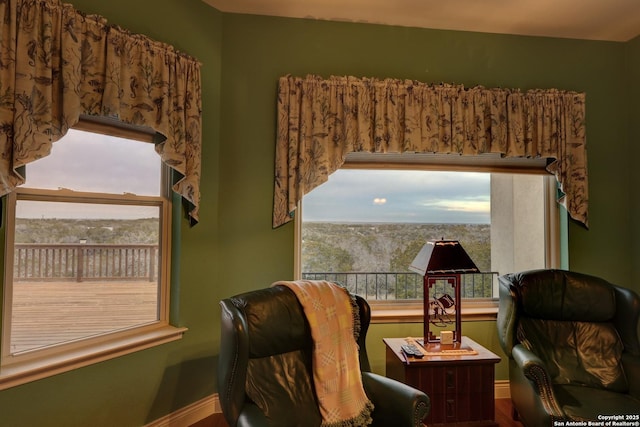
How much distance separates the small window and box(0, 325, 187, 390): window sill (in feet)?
0.08

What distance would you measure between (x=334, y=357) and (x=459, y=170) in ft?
6.07

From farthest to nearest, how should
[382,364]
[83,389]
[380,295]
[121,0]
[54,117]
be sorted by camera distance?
[380,295] → [382,364] → [121,0] → [83,389] → [54,117]

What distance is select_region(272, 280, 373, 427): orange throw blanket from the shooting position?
1.77 meters

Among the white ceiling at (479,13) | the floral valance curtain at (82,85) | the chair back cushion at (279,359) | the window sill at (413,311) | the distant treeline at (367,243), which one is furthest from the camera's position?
the distant treeline at (367,243)

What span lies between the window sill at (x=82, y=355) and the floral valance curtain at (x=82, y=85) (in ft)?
2.49

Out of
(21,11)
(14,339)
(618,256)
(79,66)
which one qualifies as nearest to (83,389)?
(14,339)

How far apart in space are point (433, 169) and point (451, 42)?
1025 mm

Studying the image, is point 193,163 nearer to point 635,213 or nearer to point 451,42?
point 451,42

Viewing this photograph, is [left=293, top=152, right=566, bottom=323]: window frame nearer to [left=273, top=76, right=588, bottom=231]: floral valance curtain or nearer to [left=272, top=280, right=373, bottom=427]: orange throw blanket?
[left=273, top=76, right=588, bottom=231]: floral valance curtain

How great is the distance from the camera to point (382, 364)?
275 centimetres

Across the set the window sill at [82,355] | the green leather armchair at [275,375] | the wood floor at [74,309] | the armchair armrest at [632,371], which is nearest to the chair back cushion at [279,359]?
the green leather armchair at [275,375]

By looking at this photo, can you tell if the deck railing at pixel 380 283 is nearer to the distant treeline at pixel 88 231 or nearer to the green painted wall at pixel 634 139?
the distant treeline at pixel 88 231

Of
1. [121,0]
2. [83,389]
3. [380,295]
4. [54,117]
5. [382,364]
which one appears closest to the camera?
[54,117]

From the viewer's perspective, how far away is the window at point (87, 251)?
1.81 meters
